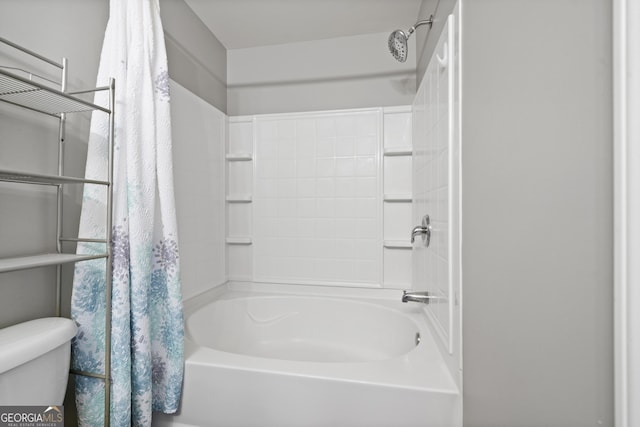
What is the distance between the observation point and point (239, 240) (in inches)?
97.6

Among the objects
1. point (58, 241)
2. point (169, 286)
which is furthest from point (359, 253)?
point (58, 241)

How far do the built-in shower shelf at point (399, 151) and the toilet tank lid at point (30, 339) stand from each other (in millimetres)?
1948

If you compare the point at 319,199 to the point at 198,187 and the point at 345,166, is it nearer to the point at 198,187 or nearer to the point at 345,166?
the point at 345,166

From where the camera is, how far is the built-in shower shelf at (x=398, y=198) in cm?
219

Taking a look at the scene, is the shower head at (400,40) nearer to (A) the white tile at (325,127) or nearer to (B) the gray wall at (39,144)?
(A) the white tile at (325,127)

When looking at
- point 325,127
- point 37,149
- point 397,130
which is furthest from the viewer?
point 325,127

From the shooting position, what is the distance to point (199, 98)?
7.03 feet

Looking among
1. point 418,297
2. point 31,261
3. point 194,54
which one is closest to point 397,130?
point 418,297

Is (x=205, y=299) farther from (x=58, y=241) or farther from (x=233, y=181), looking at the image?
(x=58, y=241)

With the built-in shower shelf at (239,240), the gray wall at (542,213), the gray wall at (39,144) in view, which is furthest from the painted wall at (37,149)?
the gray wall at (542,213)

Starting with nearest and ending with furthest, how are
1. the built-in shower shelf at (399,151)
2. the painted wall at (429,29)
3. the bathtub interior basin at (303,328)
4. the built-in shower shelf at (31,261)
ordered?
the built-in shower shelf at (31,261), the painted wall at (429,29), the bathtub interior basin at (303,328), the built-in shower shelf at (399,151)

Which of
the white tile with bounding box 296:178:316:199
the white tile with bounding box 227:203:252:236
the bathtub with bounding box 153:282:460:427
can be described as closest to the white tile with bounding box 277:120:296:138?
the white tile with bounding box 296:178:316:199
